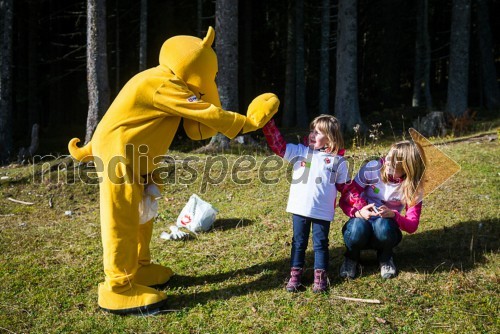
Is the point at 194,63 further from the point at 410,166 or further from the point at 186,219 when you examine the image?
the point at 186,219

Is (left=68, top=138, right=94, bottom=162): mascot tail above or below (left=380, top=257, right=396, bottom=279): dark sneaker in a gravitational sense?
above

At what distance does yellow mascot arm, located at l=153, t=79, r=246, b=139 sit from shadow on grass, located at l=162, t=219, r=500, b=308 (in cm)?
139

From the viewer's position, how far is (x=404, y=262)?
175 inches

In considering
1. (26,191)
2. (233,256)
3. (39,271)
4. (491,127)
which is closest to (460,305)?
(233,256)

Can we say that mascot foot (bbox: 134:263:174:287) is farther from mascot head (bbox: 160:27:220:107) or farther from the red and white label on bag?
mascot head (bbox: 160:27:220:107)

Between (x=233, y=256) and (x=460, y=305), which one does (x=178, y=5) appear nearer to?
(x=233, y=256)

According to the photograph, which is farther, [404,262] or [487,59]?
[487,59]

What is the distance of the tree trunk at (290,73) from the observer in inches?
663

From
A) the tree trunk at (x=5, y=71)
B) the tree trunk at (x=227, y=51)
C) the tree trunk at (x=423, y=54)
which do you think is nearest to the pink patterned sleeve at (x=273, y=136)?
the tree trunk at (x=227, y=51)

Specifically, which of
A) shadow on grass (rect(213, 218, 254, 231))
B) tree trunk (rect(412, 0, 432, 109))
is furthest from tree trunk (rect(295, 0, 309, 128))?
shadow on grass (rect(213, 218, 254, 231))

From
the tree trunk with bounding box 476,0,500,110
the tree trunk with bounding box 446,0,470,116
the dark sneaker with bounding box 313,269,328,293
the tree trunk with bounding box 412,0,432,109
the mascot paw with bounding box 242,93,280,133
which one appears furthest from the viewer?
the tree trunk with bounding box 412,0,432,109

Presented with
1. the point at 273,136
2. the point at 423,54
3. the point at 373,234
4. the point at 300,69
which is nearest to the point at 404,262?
the point at 373,234

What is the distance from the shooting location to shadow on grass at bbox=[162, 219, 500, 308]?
4199 millimetres

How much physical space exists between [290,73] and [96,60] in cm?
848
